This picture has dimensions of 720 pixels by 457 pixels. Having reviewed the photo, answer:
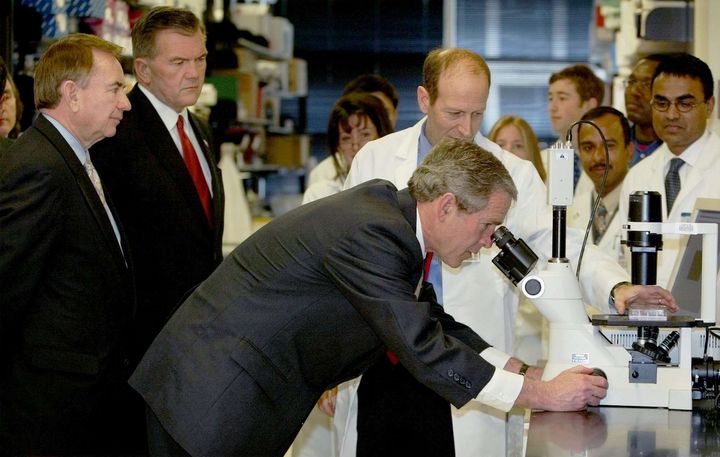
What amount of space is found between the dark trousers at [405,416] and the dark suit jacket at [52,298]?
757 mm

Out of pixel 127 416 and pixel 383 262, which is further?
pixel 127 416

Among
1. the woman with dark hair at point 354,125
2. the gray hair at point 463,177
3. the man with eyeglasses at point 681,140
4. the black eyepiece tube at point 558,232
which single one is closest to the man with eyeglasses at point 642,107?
the man with eyeglasses at point 681,140

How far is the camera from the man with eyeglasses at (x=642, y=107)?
4590mm

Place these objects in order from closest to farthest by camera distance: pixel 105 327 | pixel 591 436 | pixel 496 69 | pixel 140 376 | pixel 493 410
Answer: pixel 591 436 → pixel 140 376 → pixel 105 327 → pixel 493 410 → pixel 496 69

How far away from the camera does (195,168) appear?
329cm

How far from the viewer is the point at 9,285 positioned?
2.50 metres

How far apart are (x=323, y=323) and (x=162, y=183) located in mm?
1125

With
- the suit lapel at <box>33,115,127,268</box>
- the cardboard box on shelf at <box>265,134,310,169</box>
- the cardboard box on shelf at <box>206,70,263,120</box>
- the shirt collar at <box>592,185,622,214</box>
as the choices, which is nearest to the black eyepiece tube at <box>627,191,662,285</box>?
the suit lapel at <box>33,115,127,268</box>

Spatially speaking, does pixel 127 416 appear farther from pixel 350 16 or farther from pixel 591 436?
pixel 350 16

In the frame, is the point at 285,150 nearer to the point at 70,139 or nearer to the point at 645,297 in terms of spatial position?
the point at 70,139

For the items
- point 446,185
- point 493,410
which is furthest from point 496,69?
point 446,185

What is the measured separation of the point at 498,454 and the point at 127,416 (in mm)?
1026

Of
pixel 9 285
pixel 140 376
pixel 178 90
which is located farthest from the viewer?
pixel 178 90

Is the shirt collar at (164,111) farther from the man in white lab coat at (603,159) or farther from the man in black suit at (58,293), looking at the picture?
the man in white lab coat at (603,159)
